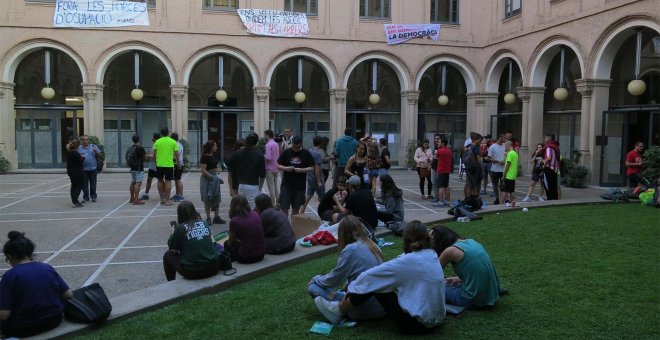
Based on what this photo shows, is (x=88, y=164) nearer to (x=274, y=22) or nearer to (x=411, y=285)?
(x=411, y=285)

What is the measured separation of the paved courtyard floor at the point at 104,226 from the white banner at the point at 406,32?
28.3ft

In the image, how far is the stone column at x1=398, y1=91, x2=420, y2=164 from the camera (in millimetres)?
24453

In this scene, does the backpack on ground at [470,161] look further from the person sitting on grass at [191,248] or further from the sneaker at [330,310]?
the sneaker at [330,310]

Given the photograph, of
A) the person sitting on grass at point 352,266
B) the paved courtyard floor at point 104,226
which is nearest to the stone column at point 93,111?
the paved courtyard floor at point 104,226

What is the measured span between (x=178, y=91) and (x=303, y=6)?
6.51 meters

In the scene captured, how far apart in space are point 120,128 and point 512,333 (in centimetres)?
2173

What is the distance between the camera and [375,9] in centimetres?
2417

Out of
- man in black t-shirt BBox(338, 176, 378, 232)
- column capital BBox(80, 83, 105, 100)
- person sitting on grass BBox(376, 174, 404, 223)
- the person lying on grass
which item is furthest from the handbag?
column capital BBox(80, 83, 105, 100)

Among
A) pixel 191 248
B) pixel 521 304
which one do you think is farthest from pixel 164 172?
pixel 521 304

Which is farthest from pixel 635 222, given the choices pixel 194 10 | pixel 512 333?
pixel 194 10

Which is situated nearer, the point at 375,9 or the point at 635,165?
the point at 635,165

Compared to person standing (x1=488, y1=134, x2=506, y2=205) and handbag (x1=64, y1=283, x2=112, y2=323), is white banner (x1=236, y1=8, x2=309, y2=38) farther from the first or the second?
handbag (x1=64, y1=283, x2=112, y2=323)

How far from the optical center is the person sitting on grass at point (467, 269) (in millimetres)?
5102

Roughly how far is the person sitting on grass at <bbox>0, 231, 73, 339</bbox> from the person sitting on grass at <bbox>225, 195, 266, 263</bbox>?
7.69 ft
